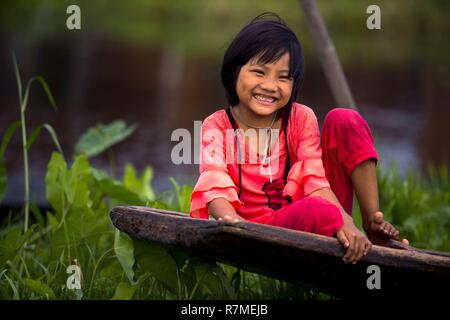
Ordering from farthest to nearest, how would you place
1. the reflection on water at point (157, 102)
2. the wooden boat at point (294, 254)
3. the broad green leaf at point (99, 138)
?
1. the reflection on water at point (157, 102)
2. the broad green leaf at point (99, 138)
3. the wooden boat at point (294, 254)

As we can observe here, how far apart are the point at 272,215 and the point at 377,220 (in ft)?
1.00

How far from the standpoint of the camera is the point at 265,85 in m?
2.79

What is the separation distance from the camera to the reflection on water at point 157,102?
772cm

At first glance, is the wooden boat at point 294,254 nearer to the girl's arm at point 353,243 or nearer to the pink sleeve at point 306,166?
the girl's arm at point 353,243

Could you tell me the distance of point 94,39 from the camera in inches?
636

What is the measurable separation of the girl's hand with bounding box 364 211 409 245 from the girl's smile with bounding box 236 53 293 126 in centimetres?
43

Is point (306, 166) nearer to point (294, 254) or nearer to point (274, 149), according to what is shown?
point (274, 149)

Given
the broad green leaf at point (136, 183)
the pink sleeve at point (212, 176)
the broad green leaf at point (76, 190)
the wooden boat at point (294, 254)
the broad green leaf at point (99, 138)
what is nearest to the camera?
the wooden boat at point (294, 254)

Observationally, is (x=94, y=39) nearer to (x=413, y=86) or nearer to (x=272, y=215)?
(x=413, y=86)

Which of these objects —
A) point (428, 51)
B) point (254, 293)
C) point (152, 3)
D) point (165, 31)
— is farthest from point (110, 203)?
point (152, 3)

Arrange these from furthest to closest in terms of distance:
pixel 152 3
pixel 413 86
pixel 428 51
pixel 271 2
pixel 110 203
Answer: pixel 152 3, pixel 271 2, pixel 428 51, pixel 413 86, pixel 110 203

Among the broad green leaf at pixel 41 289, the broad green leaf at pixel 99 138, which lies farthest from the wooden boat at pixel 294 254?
the broad green leaf at pixel 99 138

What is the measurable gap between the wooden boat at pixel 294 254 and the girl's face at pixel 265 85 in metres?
0.41

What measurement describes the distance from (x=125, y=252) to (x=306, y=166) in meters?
0.71
